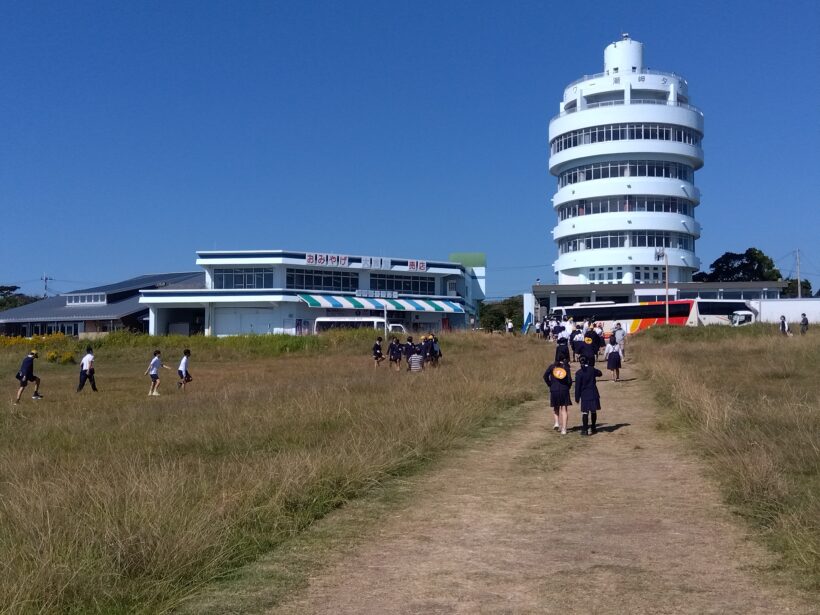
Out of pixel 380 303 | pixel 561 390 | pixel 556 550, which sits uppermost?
pixel 380 303

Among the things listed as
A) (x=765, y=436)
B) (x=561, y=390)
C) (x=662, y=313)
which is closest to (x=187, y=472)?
(x=561, y=390)

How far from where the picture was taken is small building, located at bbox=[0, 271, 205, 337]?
7338cm

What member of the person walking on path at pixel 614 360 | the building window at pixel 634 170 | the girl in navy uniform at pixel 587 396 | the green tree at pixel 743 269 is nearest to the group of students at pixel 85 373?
the person walking on path at pixel 614 360

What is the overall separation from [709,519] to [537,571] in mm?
2558

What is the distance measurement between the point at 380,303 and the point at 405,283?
5.39 m

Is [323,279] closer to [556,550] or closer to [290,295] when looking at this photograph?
[290,295]

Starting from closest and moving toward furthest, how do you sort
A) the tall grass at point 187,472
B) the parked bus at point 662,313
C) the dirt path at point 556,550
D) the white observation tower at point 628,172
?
1. the dirt path at point 556,550
2. the tall grass at point 187,472
3. the parked bus at point 662,313
4. the white observation tower at point 628,172

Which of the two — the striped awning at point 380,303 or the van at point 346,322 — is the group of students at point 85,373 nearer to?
the van at point 346,322

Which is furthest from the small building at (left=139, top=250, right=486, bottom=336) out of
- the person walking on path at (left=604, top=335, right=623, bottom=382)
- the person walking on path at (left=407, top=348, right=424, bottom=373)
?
the person walking on path at (left=604, top=335, right=623, bottom=382)

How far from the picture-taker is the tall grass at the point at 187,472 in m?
5.93

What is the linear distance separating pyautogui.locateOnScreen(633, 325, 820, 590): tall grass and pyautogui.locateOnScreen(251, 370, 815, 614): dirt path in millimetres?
300

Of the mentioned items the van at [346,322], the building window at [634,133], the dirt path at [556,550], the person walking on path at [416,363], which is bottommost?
the dirt path at [556,550]

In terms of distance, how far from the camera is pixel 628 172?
7350 cm

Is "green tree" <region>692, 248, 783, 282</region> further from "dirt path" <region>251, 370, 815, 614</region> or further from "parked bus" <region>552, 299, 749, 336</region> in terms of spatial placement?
"dirt path" <region>251, 370, 815, 614</region>
